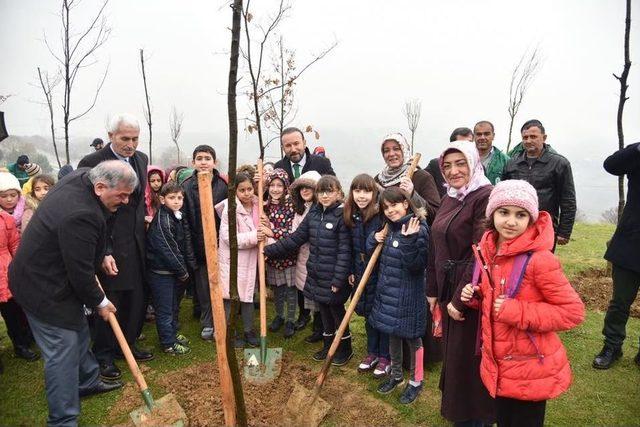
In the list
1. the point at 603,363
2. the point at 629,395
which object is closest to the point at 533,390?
the point at 629,395

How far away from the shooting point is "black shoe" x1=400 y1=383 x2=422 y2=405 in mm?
3316

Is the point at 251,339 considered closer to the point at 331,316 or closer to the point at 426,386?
the point at 331,316

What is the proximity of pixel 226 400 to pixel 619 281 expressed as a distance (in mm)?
3617

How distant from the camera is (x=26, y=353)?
4.16 meters

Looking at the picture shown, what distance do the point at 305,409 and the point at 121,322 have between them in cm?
208

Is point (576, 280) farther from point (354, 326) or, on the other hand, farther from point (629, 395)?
Answer: point (354, 326)

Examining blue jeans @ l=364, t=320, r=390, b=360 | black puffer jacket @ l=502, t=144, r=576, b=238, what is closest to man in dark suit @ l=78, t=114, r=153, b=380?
blue jeans @ l=364, t=320, r=390, b=360

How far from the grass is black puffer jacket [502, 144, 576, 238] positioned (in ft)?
4.41

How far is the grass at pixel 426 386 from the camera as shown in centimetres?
315

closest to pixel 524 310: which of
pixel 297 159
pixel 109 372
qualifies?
pixel 297 159

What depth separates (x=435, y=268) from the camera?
9.27 ft

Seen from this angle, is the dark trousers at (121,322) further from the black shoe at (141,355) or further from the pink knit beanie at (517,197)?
the pink knit beanie at (517,197)

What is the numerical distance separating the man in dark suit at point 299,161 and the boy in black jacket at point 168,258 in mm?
1399

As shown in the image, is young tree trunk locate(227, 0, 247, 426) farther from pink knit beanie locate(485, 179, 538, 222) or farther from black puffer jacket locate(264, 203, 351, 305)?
pink knit beanie locate(485, 179, 538, 222)
